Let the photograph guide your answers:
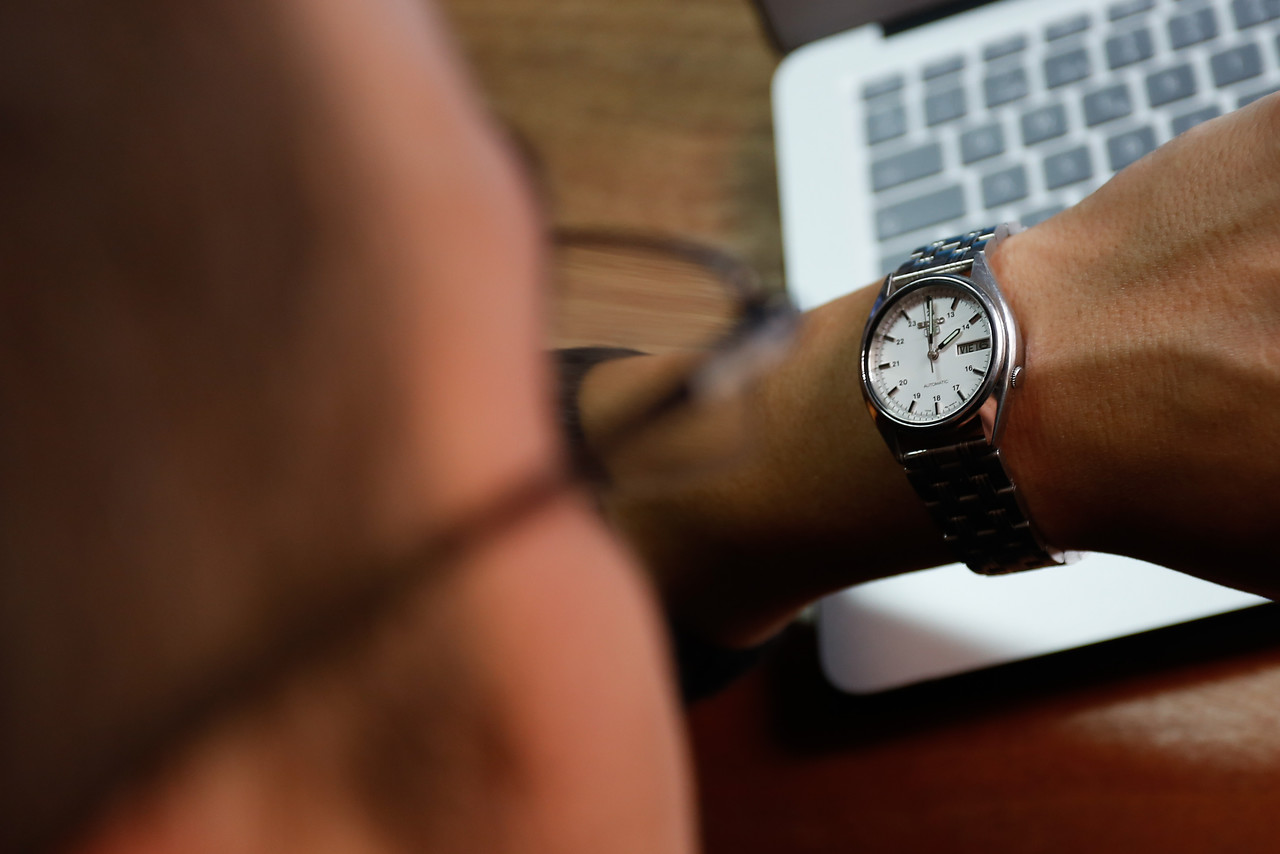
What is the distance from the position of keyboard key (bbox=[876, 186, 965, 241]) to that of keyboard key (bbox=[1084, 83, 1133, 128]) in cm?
6

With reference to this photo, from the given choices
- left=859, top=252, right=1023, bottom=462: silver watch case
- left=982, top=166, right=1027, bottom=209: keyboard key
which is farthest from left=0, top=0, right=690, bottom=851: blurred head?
left=982, top=166, right=1027, bottom=209: keyboard key

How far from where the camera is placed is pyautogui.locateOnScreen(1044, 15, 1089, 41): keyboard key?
44 centimetres

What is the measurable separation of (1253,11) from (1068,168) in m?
0.10

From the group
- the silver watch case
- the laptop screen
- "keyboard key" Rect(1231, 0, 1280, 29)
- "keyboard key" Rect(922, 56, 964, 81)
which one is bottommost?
the silver watch case

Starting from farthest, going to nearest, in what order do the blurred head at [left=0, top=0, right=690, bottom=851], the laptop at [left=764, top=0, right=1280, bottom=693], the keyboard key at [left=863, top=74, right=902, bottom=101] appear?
the keyboard key at [left=863, top=74, right=902, bottom=101] → the laptop at [left=764, top=0, right=1280, bottom=693] → the blurred head at [left=0, top=0, right=690, bottom=851]

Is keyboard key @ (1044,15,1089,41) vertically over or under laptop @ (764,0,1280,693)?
over

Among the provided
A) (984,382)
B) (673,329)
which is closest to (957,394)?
(984,382)

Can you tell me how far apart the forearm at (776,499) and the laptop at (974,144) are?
0.03 metres

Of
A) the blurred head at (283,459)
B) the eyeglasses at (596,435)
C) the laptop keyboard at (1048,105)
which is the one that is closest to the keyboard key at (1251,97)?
the laptop keyboard at (1048,105)

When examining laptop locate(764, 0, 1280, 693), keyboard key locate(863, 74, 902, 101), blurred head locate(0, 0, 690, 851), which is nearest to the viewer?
blurred head locate(0, 0, 690, 851)

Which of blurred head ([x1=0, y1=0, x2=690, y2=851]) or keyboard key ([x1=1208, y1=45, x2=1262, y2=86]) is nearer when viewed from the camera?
blurred head ([x1=0, y1=0, x2=690, y2=851])

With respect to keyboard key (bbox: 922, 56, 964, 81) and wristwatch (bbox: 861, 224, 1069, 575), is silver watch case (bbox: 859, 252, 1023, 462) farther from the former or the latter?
keyboard key (bbox: 922, 56, 964, 81)

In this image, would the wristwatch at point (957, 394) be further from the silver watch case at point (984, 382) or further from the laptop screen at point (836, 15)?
the laptop screen at point (836, 15)

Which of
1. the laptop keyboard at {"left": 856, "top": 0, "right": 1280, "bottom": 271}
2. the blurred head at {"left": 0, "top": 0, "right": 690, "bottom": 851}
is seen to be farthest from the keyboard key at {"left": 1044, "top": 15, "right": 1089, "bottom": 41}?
the blurred head at {"left": 0, "top": 0, "right": 690, "bottom": 851}
